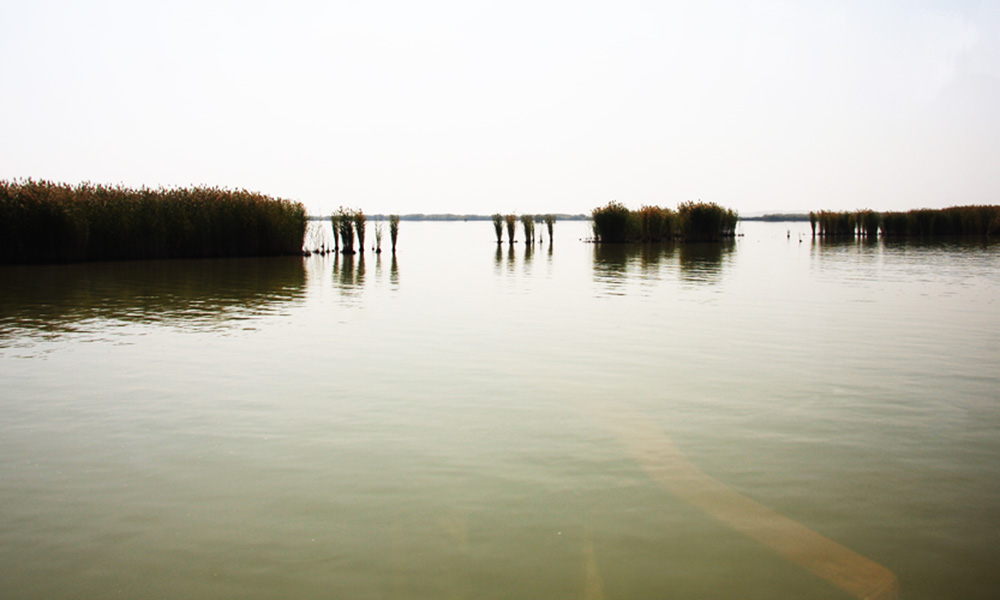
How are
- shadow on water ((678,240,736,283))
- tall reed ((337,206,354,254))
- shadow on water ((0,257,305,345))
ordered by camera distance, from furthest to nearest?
1. tall reed ((337,206,354,254))
2. shadow on water ((678,240,736,283))
3. shadow on water ((0,257,305,345))

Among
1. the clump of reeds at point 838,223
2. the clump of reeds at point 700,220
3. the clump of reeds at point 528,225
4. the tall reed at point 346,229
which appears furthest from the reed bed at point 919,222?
the tall reed at point 346,229

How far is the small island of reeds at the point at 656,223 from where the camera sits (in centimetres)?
4822

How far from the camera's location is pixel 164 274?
950 inches

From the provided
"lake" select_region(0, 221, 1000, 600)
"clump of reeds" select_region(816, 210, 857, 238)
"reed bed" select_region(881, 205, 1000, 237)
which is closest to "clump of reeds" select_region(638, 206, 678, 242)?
"clump of reeds" select_region(816, 210, 857, 238)

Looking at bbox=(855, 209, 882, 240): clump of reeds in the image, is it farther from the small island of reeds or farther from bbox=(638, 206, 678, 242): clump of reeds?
bbox=(638, 206, 678, 242): clump of reeds

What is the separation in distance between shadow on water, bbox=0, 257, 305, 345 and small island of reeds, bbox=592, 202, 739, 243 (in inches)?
1016

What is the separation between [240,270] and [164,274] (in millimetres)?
2837

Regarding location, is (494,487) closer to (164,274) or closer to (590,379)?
(590,379)

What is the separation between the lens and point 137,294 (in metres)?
18.2

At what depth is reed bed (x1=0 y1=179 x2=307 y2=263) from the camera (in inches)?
1051

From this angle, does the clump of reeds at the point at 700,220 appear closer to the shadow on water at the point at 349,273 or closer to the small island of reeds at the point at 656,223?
the small island of reeds at the point at 656,223

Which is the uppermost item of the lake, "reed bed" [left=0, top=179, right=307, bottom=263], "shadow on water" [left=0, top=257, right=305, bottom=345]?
"reed bed" [left=0, top=179, right=307, bottom=263]

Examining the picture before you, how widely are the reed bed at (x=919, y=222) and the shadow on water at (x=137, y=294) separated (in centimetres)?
5008

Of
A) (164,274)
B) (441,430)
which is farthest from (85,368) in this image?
(164,274)
